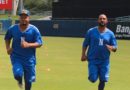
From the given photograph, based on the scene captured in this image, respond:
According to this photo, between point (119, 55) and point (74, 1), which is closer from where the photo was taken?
point (119, 55)

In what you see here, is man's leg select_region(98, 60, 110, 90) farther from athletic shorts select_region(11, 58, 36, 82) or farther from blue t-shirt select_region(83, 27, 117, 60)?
athletic shorts select_region(11, 58, 36, 82)

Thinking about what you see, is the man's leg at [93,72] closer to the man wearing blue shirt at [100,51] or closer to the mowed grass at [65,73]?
the man wearing blue shirt at [100,51]

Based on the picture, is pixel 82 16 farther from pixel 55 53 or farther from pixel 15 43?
pixel 15 43

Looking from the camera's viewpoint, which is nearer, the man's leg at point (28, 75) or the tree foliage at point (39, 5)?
the man's leg at point (28, 75)

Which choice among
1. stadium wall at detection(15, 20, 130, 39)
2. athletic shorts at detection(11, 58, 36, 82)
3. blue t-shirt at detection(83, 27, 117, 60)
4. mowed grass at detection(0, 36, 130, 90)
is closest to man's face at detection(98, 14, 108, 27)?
blue t-shirt at detection(83, 27, 117, 60)

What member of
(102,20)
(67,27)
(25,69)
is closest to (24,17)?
(25,69)

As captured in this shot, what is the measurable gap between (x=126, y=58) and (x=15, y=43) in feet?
39.6

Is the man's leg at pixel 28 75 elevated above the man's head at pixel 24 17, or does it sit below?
below

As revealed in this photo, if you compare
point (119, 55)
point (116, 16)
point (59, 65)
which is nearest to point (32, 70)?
point (59, 65)

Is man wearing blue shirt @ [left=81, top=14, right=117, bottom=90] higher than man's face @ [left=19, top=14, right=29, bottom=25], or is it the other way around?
man's face @ [left=19, top=14, right=29, bottom=25]

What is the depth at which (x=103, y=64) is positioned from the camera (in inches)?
443

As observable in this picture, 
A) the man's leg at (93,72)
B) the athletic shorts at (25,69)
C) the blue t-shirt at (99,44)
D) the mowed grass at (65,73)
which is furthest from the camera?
the mowed grass at (65,73)

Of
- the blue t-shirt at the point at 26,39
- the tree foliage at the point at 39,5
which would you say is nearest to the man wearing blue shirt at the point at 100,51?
the blue t-shirt at the point at 26,39

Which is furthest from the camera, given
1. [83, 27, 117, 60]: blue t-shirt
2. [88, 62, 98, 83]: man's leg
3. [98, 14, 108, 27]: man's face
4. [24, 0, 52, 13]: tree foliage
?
[24, 0, 52, 13]: tree foliage
